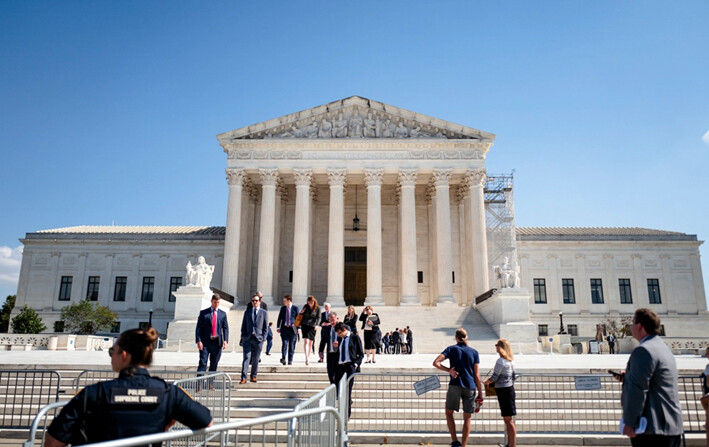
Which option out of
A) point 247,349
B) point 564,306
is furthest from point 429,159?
point 247,349

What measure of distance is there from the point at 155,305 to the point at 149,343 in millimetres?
46528

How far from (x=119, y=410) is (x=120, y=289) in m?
48.8

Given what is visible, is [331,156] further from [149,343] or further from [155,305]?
[149,343]

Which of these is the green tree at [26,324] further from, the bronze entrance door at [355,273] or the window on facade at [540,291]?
the window on facade at [540,291]

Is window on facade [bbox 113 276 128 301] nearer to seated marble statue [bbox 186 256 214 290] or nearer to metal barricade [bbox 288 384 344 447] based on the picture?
seated marble statue [bbox 186 256 214 290]

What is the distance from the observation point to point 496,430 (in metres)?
10.4

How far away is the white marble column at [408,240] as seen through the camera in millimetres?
35625

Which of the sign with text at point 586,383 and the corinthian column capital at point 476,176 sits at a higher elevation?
the corinthian column capital at point 476,176

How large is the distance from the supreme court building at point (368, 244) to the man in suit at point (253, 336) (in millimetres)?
19835

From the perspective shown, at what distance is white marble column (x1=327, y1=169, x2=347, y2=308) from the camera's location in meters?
36.1

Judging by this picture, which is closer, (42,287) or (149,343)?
(149,343)

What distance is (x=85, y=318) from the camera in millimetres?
42000

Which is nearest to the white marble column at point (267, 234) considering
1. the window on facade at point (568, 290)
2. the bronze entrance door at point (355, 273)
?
the bronze entrance door at point (355, 273)

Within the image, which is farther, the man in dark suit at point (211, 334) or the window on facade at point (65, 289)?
the window on facade at point (65, 289)
